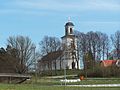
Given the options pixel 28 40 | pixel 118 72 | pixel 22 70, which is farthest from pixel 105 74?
pixel 28 40

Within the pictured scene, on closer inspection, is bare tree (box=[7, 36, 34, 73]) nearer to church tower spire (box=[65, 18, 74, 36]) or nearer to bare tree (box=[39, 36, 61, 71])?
bare tree (box=[39, 36, 61, 71])

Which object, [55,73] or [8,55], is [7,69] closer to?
[8,55]

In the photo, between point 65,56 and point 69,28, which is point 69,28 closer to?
point 69,28

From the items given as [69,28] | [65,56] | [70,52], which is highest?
[69,28]

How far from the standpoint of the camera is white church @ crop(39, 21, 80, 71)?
104 metres

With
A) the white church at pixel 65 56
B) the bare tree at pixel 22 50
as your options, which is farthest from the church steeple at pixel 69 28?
the bare tree at pixel 22 50

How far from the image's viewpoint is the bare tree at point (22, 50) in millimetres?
95613

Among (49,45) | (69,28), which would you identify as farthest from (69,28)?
(49,45)

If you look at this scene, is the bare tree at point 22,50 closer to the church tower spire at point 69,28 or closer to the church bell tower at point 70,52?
the church bell tower at point 70,52

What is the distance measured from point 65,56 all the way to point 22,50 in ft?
44.0

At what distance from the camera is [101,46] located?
344 ft

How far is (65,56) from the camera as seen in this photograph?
3647 inches

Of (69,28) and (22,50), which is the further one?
(69,28)

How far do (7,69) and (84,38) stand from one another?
22454 mm
